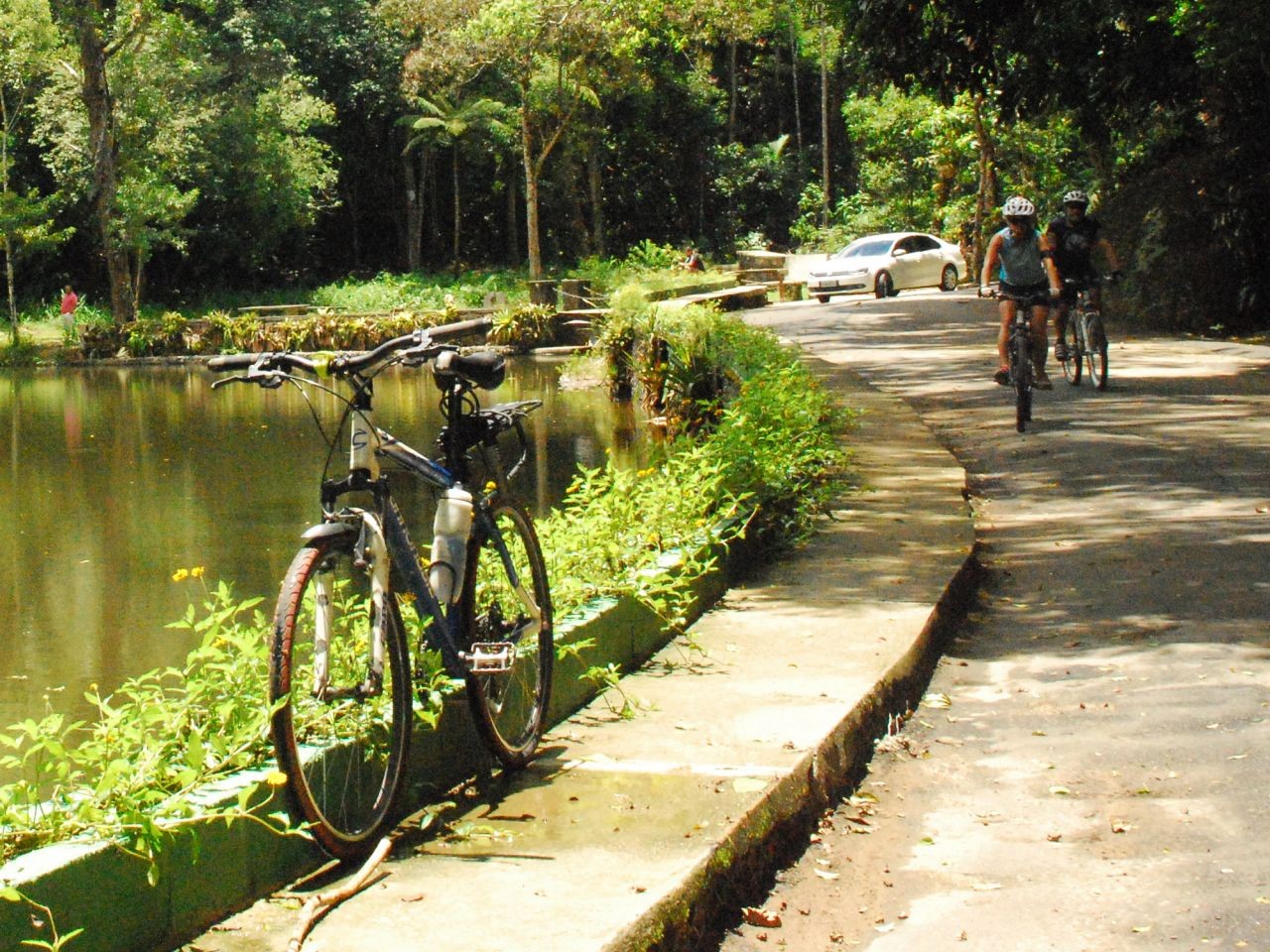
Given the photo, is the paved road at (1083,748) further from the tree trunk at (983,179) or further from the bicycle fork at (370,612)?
the tree trunk at (983,179)

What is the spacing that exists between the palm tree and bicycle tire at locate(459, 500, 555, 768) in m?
47.5

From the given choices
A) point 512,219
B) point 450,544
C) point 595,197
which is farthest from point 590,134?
point 450,544

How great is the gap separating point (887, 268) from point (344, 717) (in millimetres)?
36135

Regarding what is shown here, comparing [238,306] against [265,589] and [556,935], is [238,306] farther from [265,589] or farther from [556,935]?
[556,935]

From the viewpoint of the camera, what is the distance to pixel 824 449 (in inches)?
402

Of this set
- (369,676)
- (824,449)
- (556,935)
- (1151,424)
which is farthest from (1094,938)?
(1151,424)

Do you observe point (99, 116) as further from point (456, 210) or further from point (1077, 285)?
point (1077, 285)

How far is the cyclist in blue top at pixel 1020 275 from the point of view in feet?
45.2

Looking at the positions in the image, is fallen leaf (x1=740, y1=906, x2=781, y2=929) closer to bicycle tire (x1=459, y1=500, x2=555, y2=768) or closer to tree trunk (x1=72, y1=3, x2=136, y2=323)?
bicycle tire (x1=459, y1=500, x2=555, y2=768)

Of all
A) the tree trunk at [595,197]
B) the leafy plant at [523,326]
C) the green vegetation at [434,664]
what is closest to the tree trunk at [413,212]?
the tree trunk at [595,197]

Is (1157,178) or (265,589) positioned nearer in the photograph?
(265,589)

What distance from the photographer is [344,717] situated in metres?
4.25

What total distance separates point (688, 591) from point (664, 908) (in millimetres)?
3029

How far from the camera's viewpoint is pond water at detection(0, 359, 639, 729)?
12.7 m
